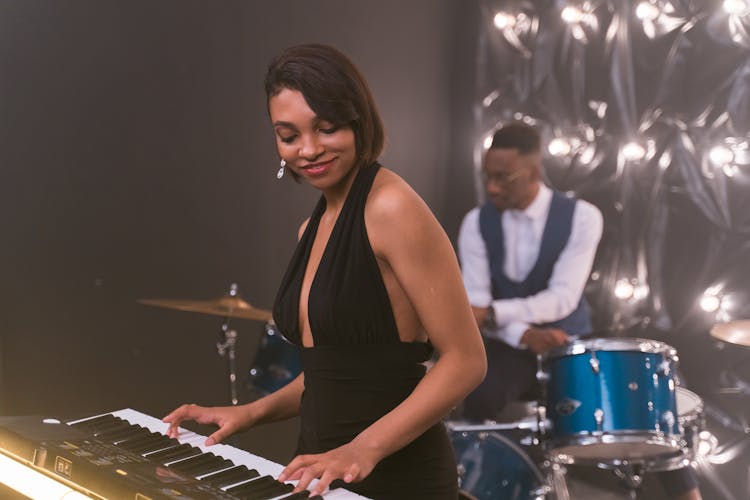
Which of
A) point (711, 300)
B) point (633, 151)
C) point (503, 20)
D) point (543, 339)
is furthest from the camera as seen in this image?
point (503, 20)

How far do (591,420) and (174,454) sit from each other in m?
2.13

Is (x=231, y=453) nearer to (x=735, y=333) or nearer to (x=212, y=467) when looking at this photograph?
(x=212, y=467)

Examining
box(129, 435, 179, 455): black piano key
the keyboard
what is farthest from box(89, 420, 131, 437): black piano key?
box(129, 435, 179, 455): black piano key

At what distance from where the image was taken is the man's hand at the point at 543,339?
4.45 meters

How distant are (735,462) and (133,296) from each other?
124 inches

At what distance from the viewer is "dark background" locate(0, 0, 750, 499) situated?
12.3 ft

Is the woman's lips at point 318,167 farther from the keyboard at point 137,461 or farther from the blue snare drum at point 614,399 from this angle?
the blue snare drum at point 614,399

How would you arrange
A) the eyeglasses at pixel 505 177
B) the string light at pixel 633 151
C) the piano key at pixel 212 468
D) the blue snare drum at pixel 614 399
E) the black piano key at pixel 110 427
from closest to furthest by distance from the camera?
the piano key at pixel 212 468
the black piano key at pixel 110 427
the blue snare drum at pixel 614 399
the string light at pixel 633 151
the eyeglasses at pixel 505 177

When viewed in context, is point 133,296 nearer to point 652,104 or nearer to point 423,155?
point 423,155

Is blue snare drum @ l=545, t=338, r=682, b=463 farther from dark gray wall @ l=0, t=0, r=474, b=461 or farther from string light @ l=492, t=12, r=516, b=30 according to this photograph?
string light @ l=492, t=12, r=516, b=30

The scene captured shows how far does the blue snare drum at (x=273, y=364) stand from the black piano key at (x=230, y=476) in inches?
97.0

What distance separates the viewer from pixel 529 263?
514cm

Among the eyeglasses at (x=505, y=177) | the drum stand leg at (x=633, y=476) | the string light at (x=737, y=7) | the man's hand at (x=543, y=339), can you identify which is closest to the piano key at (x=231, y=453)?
the drum stand leg at (x=633, y=476)

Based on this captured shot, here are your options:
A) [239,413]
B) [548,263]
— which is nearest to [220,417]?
[239,413]
